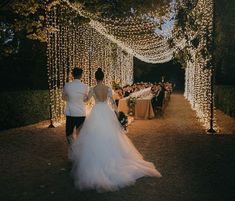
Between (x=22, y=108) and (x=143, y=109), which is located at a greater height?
(x=22, y=108)

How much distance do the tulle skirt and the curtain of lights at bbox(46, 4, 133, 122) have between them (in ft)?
22.1

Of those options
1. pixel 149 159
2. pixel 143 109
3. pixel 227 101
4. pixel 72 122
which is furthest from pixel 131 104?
pixel 72 122

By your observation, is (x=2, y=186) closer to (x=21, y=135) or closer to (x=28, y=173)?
(x=28, y=173)

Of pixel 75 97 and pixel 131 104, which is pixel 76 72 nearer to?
pixel 75 97

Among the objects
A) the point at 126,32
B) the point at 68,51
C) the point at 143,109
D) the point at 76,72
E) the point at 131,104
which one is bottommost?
the point at 143,109

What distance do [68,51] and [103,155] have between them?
12271mm

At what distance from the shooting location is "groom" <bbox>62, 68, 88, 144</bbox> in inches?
289

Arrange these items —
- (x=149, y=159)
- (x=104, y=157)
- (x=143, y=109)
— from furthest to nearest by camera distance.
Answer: (x=143, y=109) < (x=149, y=159) < (x=104, y=157)

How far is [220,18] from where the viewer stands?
21.3 metres

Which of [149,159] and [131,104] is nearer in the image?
[149,159]

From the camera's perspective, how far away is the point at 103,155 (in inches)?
247

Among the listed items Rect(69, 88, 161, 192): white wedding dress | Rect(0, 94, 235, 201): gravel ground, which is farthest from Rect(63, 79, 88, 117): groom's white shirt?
Rect(0, 94, 235, 201): gravel ground

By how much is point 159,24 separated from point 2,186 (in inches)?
412

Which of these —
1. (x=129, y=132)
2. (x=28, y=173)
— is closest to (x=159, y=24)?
(x=129, y=132)
